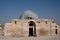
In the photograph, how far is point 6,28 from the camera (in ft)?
74.3

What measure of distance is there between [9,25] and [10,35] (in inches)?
69.8

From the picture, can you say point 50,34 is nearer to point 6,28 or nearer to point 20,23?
point 20,23

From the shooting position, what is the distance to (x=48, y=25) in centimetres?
2436

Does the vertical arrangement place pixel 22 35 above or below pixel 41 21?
below

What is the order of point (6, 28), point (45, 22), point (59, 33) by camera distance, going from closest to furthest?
1. point (6, 28)
2. point (45, 22)
3. point (59, 33)

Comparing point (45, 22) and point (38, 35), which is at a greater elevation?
point (45, 22)

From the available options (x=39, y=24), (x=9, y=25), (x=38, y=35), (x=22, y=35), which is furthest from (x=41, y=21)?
(x=9, y=25)

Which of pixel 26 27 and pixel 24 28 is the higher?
pixel 26 27

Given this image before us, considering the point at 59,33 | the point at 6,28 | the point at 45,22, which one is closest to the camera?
the point at 6,28

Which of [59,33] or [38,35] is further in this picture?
[59,33]

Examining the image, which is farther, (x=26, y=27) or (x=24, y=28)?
(x=26, y=27)

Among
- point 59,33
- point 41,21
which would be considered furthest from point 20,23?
point 59,33

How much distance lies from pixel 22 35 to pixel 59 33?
826 cm

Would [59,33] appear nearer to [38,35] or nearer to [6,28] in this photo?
[38,35]
